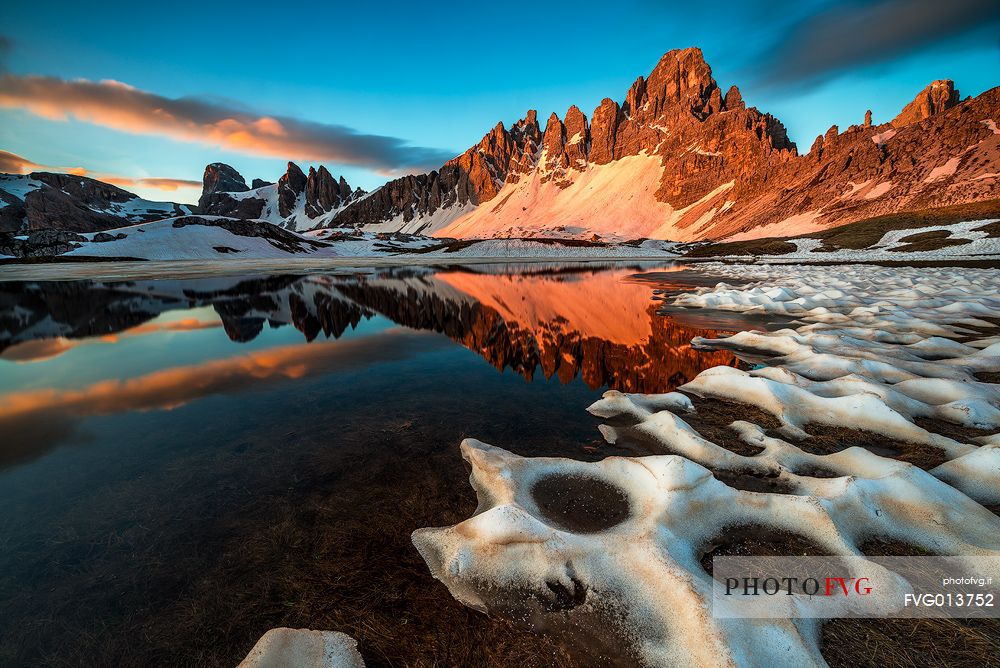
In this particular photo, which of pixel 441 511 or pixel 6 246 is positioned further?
pixel 6 246

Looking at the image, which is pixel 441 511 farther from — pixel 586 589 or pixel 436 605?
pixel 586 589

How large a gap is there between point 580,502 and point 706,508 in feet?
3.95

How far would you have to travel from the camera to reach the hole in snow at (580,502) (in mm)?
3770

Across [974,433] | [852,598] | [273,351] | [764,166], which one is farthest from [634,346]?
[764,166]

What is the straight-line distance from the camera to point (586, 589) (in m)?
2.98

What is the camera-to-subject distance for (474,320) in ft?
51.3

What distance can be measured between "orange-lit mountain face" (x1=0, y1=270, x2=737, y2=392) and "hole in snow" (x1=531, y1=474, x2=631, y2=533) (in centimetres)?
400

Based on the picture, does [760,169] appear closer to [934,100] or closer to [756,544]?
[934,100]

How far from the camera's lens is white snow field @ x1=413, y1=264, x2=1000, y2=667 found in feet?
8.98

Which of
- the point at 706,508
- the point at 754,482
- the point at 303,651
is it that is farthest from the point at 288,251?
the point at 706,508

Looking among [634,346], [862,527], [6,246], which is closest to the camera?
[862,527]

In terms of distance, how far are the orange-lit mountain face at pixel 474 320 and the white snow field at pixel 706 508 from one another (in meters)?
2.51

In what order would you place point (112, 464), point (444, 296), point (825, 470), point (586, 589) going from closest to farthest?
point (586, 589), point (825, 470), point (112, 464), point (444, 296)

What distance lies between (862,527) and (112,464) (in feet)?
28.4
